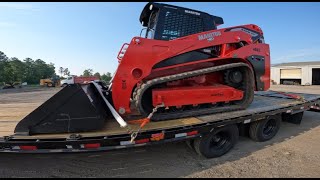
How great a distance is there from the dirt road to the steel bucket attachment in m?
0.79

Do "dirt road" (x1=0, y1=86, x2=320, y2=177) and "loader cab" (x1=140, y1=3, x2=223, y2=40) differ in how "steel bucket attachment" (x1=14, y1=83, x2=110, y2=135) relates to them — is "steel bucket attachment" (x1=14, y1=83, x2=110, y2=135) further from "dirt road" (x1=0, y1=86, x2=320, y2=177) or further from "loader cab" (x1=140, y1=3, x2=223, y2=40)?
"loader cab" (x1=140, y1=3, x2=223, y2=40)

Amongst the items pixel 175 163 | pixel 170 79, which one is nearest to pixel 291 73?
pixel 170 79

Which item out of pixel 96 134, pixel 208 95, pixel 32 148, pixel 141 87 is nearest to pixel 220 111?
pixel 208 95

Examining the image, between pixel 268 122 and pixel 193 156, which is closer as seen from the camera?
pixel 193 156

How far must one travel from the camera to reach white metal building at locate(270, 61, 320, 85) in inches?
1721

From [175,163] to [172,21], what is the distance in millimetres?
2970

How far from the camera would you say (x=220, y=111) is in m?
5.20

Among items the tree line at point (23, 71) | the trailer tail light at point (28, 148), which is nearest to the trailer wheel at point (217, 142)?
the trailer tail light at point (28, 148)

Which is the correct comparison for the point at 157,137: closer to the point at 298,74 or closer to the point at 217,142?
the point at 217,142

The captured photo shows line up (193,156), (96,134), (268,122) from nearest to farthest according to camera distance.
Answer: (96,134), (193,156), (268,122)

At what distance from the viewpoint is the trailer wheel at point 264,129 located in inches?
220

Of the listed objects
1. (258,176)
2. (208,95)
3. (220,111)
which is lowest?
(258,176)

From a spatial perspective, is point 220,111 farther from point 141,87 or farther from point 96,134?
point 96,134

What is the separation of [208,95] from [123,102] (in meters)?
1.75
